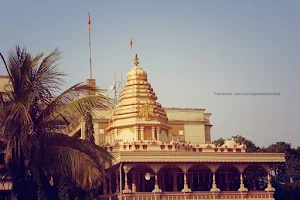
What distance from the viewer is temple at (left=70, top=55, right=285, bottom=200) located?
37.8m

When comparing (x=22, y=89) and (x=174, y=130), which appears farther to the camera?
(x=174, y=130)

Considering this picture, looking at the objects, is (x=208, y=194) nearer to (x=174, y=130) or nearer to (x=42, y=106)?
(x=174, y=130)

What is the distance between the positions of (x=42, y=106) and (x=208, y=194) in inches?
816

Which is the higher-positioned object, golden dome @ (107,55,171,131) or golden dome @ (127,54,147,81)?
golden dome @ (127,54,147,81)

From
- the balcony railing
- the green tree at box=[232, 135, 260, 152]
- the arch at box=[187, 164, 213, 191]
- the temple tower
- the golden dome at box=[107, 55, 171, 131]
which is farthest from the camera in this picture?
the green tree at box=[232, 135, 260, 152]

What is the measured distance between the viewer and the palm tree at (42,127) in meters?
19.3

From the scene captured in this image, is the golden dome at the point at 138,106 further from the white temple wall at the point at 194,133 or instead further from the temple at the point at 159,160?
the white temple wall at the point at 194,133

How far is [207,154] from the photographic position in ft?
128

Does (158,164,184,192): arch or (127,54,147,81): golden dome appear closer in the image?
(158,164,184,192): arch

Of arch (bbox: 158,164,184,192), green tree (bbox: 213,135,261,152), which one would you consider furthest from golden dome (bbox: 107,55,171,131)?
green tree (bbox: 213,135,261,152)

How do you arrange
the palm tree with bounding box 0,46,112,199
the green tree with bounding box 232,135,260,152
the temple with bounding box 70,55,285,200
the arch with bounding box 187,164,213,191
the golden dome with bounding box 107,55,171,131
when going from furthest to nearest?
the green tree with bounding box 232,135,260,152
the golden dome with bounding box 107,55,171,131
the arch with bounding box 187,164,213,191
the temple with bounding box 70,55,285,200
the palm tree with bounding box 0,46,112,199

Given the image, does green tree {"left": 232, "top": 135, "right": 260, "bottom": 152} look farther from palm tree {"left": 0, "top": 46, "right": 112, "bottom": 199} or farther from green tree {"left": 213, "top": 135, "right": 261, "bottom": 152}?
palm tree {"left": 0, "top": 46, "right": 112, "bottom": 199}

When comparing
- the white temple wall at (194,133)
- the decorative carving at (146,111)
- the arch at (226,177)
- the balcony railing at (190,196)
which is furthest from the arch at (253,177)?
the decorative carving at (146,111)

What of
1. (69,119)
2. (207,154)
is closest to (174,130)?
(207,154)
